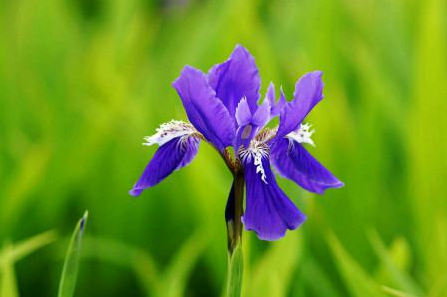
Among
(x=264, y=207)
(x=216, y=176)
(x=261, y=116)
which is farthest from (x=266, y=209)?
(x=216, y=176)

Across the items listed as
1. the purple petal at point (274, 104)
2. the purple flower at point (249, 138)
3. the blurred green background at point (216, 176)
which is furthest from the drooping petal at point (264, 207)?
the blurred green background at point (216, 176)

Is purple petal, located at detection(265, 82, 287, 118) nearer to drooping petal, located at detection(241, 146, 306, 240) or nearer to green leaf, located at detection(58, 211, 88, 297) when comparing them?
drooping petal, located at detection(241, 146, 306, 240)

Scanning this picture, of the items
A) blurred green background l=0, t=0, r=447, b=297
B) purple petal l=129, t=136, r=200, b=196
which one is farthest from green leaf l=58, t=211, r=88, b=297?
blurred green background l=0, t=0, r=447, b=297

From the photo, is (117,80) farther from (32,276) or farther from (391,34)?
(391,34)

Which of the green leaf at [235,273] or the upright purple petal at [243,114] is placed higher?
the upright purple petal at [243,114]

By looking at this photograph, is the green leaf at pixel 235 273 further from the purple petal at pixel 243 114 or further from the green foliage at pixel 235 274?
the purple petal at pixel 243 114

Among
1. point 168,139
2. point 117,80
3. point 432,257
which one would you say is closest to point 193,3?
point 117,80

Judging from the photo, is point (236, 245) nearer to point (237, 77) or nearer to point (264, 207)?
point (264, 207)
